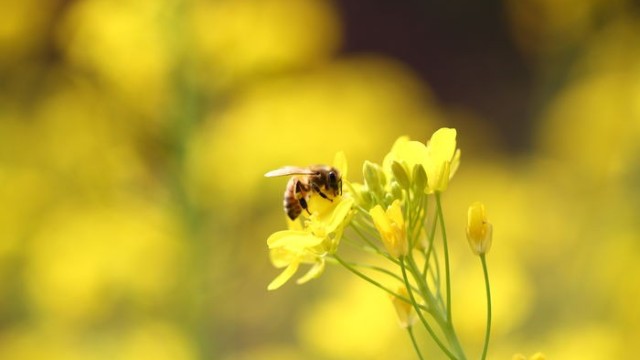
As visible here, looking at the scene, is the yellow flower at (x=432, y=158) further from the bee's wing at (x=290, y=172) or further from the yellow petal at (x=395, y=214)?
the bee's wing at (x=290, y=172)

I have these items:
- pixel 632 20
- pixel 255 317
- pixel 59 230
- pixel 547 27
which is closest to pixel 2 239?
pixel 59 230

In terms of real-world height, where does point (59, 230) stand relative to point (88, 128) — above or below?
below

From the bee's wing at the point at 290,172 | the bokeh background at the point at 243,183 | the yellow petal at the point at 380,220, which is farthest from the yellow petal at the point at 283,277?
the bokeh background at the point at 243,183

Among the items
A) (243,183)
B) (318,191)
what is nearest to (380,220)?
(318,191)

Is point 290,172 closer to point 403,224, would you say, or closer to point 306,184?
point 306,184

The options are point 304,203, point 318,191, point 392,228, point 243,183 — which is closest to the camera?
point 392,228

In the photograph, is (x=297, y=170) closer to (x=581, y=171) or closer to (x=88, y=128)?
(x=88, y=128)
